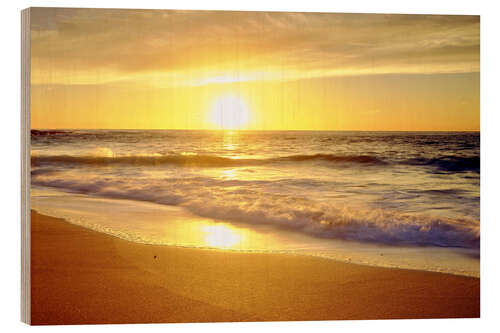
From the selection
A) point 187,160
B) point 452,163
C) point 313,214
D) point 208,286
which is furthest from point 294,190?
point 452,163

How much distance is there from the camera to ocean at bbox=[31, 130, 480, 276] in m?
4.13

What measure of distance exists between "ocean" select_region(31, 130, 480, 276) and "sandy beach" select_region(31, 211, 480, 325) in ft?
0.34

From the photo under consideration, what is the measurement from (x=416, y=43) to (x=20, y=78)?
104 inches

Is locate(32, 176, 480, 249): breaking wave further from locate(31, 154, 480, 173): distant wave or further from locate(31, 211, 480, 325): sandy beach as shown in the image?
locate(31, 211, 480, 325): sandy beach

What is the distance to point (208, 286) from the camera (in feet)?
13.2

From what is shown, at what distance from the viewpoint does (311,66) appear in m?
4.23

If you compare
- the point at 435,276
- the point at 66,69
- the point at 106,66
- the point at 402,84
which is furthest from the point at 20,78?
the point at 435,276

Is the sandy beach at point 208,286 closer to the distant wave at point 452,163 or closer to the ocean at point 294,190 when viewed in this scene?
the ocean at point 294,190

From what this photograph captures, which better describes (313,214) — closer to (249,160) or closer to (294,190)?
(294,190)

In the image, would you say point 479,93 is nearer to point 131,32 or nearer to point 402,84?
point 402,84

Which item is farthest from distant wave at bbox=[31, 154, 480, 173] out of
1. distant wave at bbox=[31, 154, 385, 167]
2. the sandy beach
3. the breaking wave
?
the sandy beach

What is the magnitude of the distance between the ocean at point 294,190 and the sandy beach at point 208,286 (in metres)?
0.10

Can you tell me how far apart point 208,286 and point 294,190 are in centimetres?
88
